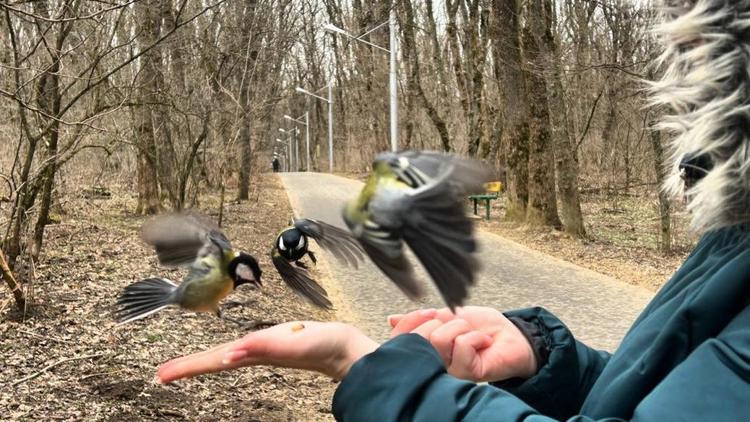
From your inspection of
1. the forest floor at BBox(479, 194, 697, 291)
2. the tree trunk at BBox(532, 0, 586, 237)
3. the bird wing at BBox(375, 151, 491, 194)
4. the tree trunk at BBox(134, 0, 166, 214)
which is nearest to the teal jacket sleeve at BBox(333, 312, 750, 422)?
the bird wing at BBox(375, 151, 491, 194)

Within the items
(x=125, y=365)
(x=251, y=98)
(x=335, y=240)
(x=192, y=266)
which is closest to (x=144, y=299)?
(x=192, y=266)

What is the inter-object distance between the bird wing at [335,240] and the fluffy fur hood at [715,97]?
1.55 ft

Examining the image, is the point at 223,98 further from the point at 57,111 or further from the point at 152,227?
the point at 152,227

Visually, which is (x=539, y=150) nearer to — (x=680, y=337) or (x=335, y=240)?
(x=335, y=240)

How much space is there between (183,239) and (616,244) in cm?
1102

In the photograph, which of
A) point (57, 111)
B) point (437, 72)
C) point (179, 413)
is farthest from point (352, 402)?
point (437, 72)

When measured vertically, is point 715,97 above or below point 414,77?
below

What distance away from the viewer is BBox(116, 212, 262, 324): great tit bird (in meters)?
1.23

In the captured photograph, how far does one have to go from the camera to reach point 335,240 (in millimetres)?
1145

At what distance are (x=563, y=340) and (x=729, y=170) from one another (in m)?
0.70

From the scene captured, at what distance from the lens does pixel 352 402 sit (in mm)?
976

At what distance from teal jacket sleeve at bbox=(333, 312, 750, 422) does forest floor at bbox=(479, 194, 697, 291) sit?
19.1 ft

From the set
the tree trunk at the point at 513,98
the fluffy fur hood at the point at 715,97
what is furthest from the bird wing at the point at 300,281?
the tree trunk at the point at 513,98

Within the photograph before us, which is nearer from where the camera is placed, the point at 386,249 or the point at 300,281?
the point at 386,249
